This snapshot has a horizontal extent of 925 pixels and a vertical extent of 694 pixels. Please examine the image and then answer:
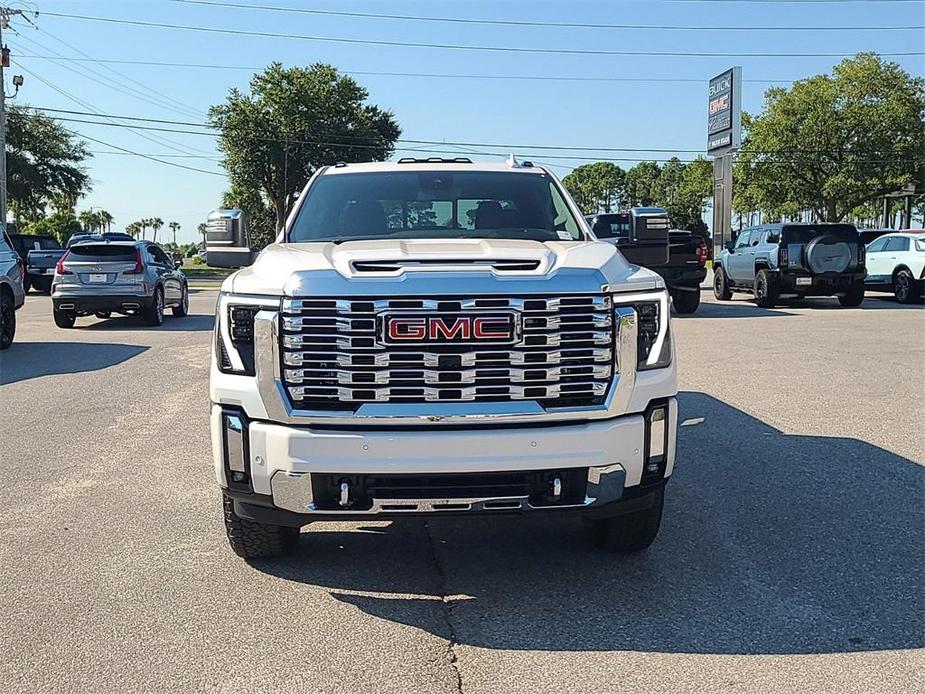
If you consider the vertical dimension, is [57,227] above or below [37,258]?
above

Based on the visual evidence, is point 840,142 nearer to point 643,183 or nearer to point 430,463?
point 430,463

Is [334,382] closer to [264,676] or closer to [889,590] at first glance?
[264,676]

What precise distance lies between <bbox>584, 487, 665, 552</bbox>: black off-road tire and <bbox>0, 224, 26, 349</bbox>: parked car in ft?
37.2

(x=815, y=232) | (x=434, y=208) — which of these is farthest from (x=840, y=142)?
(x=434, y=208)

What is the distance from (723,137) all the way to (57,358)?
27778mm

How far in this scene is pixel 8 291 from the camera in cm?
1370

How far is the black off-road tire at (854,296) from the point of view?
20.5 meters

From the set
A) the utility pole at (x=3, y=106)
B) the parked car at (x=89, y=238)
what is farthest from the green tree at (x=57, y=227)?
the parked car at (x=89, y=238)

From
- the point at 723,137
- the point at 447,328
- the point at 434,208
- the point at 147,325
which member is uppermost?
the point at 723,137

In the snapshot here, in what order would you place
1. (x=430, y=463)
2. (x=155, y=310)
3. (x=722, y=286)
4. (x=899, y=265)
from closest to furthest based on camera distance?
(x=430, y=463) < (x=155, y=310) < (x=899, y=265) < (x=722, y=286)

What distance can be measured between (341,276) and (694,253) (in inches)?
625

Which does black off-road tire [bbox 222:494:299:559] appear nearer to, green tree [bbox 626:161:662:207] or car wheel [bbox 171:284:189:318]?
car wheel [bbox 171:284:189:318]

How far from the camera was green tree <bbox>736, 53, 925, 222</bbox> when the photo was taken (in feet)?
170

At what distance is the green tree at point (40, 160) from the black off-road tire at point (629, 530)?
172 feet
